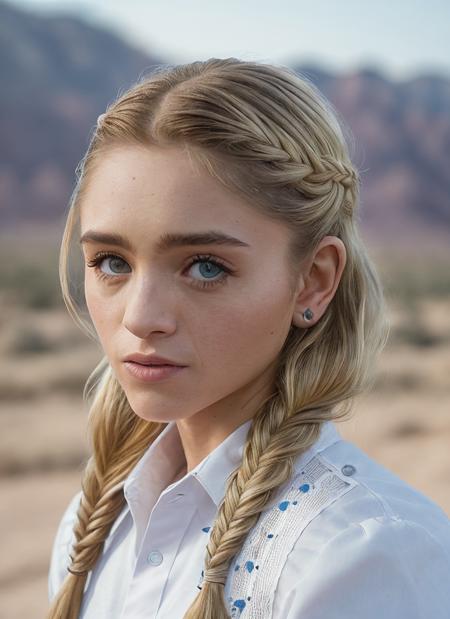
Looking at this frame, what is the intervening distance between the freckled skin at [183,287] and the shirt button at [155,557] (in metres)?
0.26

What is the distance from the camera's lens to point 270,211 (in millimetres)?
1627

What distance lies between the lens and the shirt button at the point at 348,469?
1603 millimetres

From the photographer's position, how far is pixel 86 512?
1.98 m

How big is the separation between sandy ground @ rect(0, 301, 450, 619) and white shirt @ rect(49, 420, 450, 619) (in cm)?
232

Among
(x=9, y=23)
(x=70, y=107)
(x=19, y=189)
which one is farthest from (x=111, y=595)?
(x=9, y=23)

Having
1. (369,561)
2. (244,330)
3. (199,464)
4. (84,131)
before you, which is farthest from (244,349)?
(84,131)

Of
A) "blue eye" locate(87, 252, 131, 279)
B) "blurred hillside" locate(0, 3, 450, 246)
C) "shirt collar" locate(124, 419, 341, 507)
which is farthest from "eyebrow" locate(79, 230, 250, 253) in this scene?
"blurred hillside" locate(0, 3, 450, 246)

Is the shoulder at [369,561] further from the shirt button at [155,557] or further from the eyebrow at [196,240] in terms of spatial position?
the eyebrow at [196,240]

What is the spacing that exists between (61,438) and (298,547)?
861cm

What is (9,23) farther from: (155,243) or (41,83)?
(155,243)

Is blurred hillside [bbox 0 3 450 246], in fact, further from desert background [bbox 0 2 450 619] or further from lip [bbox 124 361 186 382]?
lip [bbox 124 361 186 382]

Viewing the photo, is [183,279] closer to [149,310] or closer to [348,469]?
[149,310]

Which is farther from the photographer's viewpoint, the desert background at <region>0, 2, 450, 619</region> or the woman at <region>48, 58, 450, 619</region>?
the desert background at <region>0, 2, 450, 619</region>

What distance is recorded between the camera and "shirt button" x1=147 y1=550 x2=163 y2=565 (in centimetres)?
171
